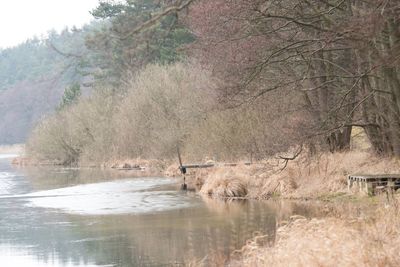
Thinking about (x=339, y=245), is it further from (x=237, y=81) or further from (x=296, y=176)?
(x=296, y=176)

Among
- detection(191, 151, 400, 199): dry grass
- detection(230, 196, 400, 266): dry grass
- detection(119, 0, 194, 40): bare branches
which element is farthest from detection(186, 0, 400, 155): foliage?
detection(119, 0, 194, 40): bare branches

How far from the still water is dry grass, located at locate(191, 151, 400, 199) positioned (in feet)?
3.96

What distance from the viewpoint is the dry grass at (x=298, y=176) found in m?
24.4

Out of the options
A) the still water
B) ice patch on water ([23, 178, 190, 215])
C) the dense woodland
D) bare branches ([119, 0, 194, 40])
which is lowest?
the still water

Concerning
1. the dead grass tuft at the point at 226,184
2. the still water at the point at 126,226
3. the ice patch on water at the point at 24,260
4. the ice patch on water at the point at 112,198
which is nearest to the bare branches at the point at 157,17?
the still water at the point at 126,226

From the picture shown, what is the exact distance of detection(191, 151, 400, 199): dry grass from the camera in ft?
80.0

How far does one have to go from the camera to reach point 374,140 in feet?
79.0

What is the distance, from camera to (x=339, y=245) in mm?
10672

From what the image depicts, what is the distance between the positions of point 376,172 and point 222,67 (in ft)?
19.0

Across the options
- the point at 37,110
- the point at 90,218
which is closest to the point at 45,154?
the point at 90,218

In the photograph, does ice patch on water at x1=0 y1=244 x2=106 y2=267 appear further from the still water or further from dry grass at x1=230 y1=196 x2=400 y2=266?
dry grass at x1=230 y1=196 x2=400 y2=266

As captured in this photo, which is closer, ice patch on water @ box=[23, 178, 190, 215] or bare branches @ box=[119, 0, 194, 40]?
bare branches @ box=[119, 0, 194, 40]

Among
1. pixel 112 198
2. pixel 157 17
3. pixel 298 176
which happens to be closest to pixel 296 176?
pixel 298 176

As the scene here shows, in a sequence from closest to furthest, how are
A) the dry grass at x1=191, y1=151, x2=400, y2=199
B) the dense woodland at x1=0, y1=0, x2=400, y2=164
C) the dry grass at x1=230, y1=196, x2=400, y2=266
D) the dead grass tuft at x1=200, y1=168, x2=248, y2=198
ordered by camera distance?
the dry grass at x1=230, y1=196, x2=400, y2=266
the dense woodland at x1=0, y1=0, x2=400, y2=164
the dry grass at x1=191, y1=151, x2=400, y2=199
the dead grass tuft at x1=200, y1=168, x2=248, y2=198
